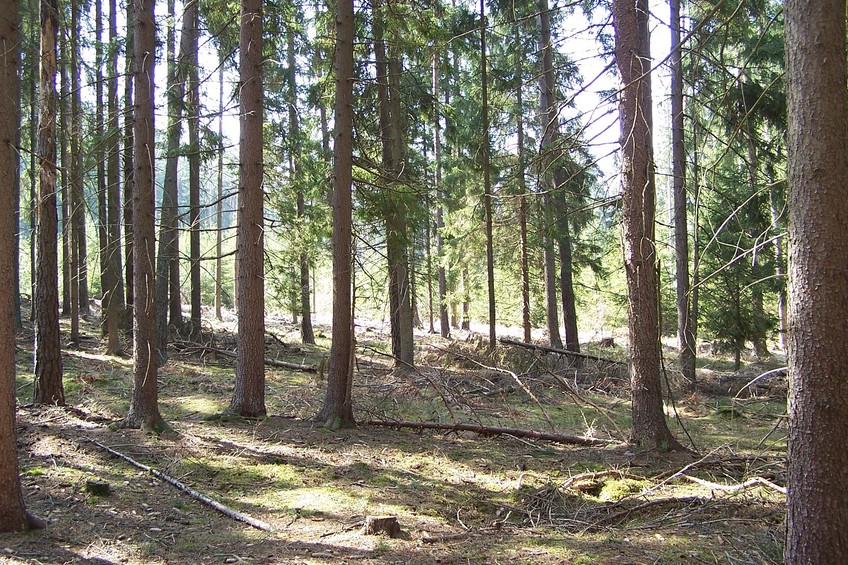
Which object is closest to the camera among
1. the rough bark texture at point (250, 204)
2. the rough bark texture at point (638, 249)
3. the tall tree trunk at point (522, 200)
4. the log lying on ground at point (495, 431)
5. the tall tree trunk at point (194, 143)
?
the rough bark texture at point (638, 249)

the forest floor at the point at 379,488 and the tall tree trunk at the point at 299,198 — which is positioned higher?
the tall tree trunk at the point at 299,198

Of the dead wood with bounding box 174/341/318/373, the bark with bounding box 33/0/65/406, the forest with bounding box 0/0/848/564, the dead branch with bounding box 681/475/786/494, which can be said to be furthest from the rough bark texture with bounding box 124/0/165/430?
the dead branch with bounding box 681/475/786/494

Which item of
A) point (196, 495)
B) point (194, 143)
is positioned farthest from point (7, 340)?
point (194, 143)

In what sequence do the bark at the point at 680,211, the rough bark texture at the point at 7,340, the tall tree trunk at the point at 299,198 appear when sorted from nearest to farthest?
the rough bark texture at the point at 7,340
the bark at the point at 680,211
the tall tree trunk at the point at 299,198

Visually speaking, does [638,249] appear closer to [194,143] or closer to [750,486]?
[750,486]

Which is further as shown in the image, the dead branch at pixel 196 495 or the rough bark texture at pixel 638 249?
the rough bark texture at pixel 638 249

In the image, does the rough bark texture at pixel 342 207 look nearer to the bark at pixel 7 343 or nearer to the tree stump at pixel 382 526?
the tree stump at pixel 382 526

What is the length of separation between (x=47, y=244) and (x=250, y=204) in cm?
315

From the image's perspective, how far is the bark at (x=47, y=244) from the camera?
8.48m

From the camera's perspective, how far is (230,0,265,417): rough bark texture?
920cm

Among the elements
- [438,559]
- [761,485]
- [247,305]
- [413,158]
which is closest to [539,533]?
[438,559]

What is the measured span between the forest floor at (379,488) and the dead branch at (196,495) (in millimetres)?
64

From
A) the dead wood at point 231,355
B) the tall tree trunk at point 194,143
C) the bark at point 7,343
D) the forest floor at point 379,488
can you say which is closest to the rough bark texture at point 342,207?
the forest floor at point 379,488

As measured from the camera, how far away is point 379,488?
6.63 m
